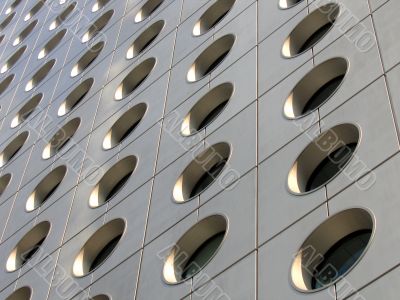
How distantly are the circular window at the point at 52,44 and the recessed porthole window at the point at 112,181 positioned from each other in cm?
1225

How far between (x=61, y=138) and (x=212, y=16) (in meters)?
5.73

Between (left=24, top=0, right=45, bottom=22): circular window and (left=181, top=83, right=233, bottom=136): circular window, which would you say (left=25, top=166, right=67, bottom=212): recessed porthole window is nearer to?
(left=181, top=83, right=233, bottom=136): circular window

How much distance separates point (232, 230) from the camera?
1347 cm

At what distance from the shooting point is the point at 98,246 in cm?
1708

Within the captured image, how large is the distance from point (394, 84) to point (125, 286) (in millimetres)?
6311

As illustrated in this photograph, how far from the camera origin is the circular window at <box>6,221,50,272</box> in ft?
63.4

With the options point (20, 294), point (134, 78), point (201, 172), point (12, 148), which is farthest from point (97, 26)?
point (201, 172)

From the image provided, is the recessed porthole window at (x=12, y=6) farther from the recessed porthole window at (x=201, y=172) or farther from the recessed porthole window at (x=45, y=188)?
the recessed porthole window at (x=201, y=172)

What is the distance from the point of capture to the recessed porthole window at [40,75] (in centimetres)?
2789

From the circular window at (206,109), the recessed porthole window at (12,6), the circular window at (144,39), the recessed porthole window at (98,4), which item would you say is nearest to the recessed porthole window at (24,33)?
the recessed porthole window at (12,6)

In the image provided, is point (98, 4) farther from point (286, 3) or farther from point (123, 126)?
point (286, 3)

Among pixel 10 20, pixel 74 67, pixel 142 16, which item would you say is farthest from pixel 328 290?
pixel 10 20

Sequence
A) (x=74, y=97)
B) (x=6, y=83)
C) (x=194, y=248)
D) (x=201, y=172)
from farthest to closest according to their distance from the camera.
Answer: (x=6, y=83) → (x=74, y=97) → (x=201, y=172) → (x=194, y=248)

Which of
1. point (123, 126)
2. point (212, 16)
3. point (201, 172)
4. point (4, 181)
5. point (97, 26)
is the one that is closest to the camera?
point (201, 172)
